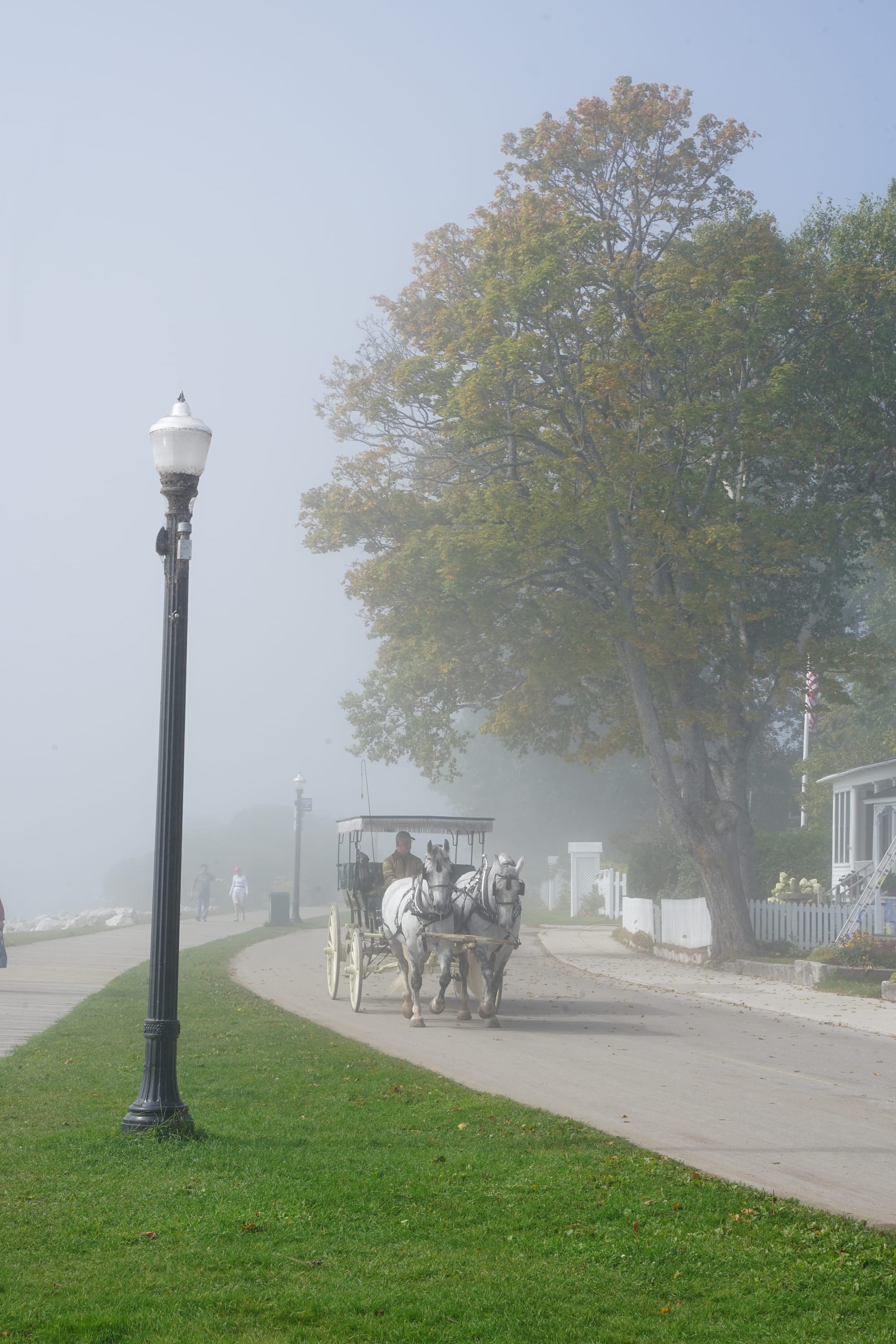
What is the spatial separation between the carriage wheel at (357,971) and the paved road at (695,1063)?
0.69ft

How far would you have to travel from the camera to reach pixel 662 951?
31500mm

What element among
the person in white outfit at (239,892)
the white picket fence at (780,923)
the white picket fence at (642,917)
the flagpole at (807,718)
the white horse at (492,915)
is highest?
the flagpole at (807,718)

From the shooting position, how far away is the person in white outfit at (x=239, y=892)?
4753 cm

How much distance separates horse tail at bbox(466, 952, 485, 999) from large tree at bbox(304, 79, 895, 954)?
11.1 m

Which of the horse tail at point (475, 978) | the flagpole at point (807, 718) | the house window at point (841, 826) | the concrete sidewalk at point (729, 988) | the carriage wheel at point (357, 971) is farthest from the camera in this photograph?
the house window at point (841, 826)

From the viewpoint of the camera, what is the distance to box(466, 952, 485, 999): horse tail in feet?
54.3

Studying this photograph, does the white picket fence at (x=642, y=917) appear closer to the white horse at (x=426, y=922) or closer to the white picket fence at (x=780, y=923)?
the white picket fence at (x=780, y=923)

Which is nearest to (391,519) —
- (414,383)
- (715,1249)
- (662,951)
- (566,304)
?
(414,383)

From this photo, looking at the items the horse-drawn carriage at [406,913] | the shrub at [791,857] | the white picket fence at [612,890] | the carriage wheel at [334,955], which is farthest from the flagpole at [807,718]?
the carriage wheel at [334,955]

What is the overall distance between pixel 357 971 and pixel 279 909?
77.6 feet

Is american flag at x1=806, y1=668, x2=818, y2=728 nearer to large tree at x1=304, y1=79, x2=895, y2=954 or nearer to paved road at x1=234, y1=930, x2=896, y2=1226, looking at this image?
large tree at x1=304, y1=79, x2=895, y2=954

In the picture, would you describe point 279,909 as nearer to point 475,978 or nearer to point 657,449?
point 657,449

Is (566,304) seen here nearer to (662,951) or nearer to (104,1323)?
(662,951)

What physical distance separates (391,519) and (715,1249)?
2682 centimetres
